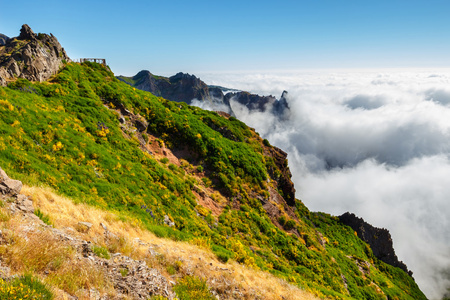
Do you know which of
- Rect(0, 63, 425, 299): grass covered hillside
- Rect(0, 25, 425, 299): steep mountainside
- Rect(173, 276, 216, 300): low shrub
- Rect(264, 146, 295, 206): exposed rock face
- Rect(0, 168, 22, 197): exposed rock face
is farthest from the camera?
Rect(264, 146, 295, 206): exposed rock face

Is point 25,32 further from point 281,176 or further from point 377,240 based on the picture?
Answer: point 377,240

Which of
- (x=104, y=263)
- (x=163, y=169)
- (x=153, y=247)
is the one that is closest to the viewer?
(x=104, y=263)

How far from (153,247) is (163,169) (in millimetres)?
13504

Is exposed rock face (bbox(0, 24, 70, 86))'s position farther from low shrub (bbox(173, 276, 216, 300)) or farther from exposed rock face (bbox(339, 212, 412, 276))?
exposed rock face (bbox(339, 212, 412, 276))

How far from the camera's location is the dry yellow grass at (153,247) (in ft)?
32.9

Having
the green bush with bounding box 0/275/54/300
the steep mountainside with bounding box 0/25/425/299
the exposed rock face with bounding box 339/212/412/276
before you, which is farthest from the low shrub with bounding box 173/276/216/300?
the exposed rock face with bounding box 339/212/412/276

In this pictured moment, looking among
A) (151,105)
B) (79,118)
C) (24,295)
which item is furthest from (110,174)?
(151,105)

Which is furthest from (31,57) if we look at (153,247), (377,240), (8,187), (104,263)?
(377,240)

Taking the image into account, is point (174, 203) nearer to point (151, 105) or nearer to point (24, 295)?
point (24, 295)

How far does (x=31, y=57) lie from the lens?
25.4m

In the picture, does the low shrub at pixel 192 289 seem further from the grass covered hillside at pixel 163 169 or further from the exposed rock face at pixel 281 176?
the exposed rock face at pixel 281 176

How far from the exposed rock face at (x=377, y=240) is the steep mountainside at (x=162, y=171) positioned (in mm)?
27639

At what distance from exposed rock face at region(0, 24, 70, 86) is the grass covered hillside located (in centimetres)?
152

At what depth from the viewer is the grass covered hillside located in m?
15.7
